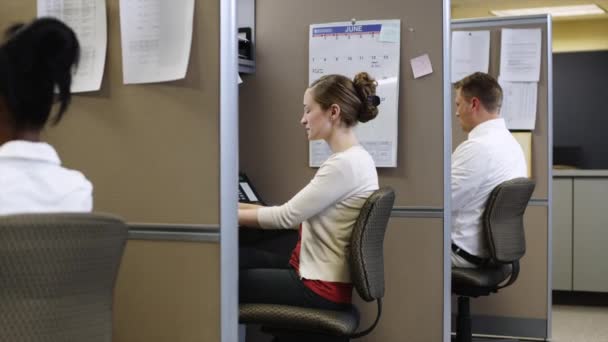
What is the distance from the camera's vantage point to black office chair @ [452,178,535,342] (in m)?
3.13

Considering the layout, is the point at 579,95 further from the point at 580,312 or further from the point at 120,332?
the point at 120,332

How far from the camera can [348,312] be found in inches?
90.1

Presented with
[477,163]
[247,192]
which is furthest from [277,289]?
[477,163]

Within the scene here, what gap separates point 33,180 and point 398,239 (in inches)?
65.1

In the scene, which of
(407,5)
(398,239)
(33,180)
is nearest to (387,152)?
(398,239)

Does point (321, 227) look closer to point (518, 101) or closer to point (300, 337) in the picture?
point (300, 337)

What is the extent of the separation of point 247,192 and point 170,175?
920 millimetres

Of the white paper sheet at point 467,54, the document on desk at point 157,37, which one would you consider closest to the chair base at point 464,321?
the white paper sheet at point 467,54

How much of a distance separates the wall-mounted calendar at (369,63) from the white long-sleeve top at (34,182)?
1495 millimetres

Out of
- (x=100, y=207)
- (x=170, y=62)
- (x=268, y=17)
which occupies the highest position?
(x=268, y=17)

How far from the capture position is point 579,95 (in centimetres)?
675

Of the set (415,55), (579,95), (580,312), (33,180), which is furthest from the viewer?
(579,95)

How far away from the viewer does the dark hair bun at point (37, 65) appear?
4.17 ft

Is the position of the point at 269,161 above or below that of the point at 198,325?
above
